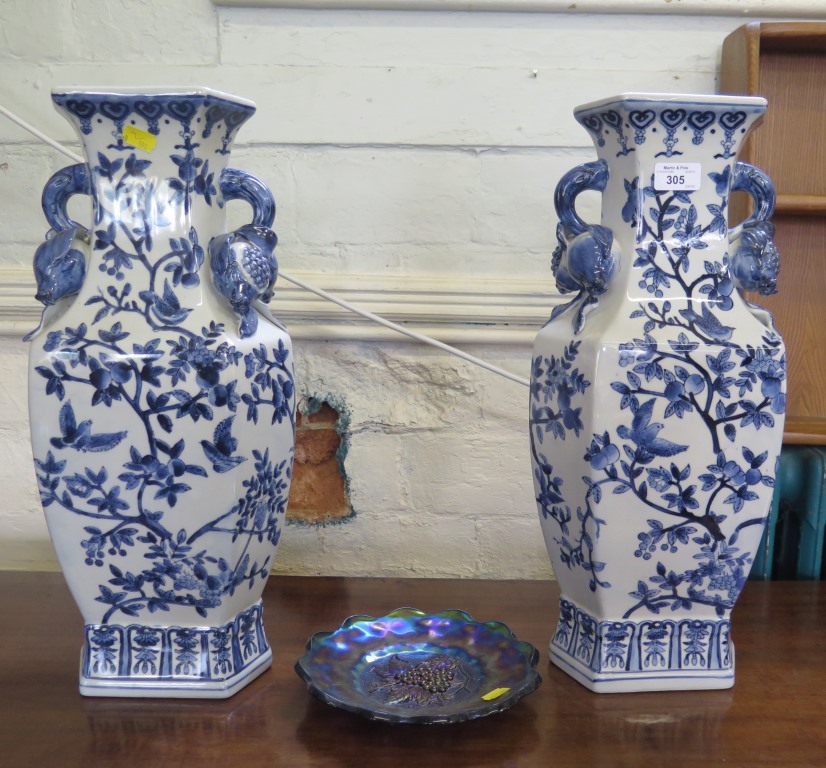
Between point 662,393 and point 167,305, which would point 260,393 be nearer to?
point 167,305

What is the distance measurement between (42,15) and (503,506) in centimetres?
89

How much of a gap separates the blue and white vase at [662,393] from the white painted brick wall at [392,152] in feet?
1.10

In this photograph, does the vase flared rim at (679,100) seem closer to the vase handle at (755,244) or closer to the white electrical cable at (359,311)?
the vase handle at (755,244)

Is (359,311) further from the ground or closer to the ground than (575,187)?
closer to the ground

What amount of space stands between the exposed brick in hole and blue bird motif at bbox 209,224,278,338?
1.43ft

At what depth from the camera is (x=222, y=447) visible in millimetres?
800

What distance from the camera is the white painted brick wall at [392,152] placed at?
1183 mm

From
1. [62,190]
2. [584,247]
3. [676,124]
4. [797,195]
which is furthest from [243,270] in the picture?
[797,195]

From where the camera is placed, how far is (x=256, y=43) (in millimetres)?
1178

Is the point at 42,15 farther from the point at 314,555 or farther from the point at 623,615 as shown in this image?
the point at 623,615

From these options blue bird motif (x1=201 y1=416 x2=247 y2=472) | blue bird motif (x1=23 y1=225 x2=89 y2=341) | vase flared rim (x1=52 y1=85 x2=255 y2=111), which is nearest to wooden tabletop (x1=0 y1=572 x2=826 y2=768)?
blue bird motif (x1=201 y1=416 x2=247 y2=472)

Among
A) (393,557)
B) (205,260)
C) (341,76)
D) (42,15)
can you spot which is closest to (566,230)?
(205,260)

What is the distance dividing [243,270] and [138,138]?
0.49 ft

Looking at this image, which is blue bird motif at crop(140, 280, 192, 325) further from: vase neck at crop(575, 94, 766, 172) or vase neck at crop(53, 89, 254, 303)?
vase neck at crop(575, 94, 766, 172)
